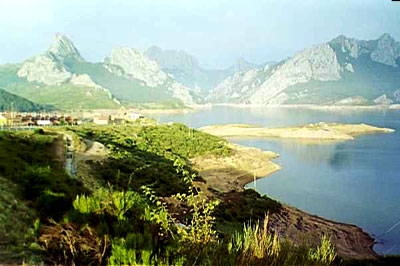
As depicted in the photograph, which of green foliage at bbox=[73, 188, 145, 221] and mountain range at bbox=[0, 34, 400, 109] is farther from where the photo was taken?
mountain range at bbox=[0, 34, 400, 109]

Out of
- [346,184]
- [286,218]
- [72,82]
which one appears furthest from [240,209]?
[72,82]

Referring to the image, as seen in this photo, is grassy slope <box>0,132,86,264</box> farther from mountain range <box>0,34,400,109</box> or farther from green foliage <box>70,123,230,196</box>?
mountain range <box>0,34,400,109</box>

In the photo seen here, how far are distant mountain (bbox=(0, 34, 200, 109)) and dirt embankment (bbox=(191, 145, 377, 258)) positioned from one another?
70.7 meters

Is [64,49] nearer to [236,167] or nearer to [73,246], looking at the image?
[236,167]

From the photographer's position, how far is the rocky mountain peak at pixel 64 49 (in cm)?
18180

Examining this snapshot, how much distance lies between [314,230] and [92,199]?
14.5 meters

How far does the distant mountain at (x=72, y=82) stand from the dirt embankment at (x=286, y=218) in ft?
232

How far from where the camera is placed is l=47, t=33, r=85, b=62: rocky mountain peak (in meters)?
182

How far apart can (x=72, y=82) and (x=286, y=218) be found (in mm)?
131370

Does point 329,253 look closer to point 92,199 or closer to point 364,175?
point 92,199

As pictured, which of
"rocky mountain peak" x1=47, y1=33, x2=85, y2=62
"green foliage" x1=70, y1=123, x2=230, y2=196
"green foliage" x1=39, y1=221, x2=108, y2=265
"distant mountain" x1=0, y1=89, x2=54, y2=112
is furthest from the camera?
"rocky mountain peak" x1=47, y1=33, x2=85, y2=62

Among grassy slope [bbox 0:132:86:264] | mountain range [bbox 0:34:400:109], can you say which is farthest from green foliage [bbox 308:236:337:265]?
mountain range [bbox 0:34:400:109]

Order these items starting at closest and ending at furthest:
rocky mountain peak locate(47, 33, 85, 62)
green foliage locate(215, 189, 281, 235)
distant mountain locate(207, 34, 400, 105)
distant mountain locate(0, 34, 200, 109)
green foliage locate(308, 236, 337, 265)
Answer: green foliage locate(308, 236, 337, 265)
green foliage locate(215, 189, 281, 235)
distant mountain locate(0, 34, 200, 109)
distant mountain locate(207, 34, 400, 105)
rocky mountain peak locate(47, 33, 85, 62)

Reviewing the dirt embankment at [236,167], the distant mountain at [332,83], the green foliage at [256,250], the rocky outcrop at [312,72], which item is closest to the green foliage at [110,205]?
the green foliage at [256,250]
